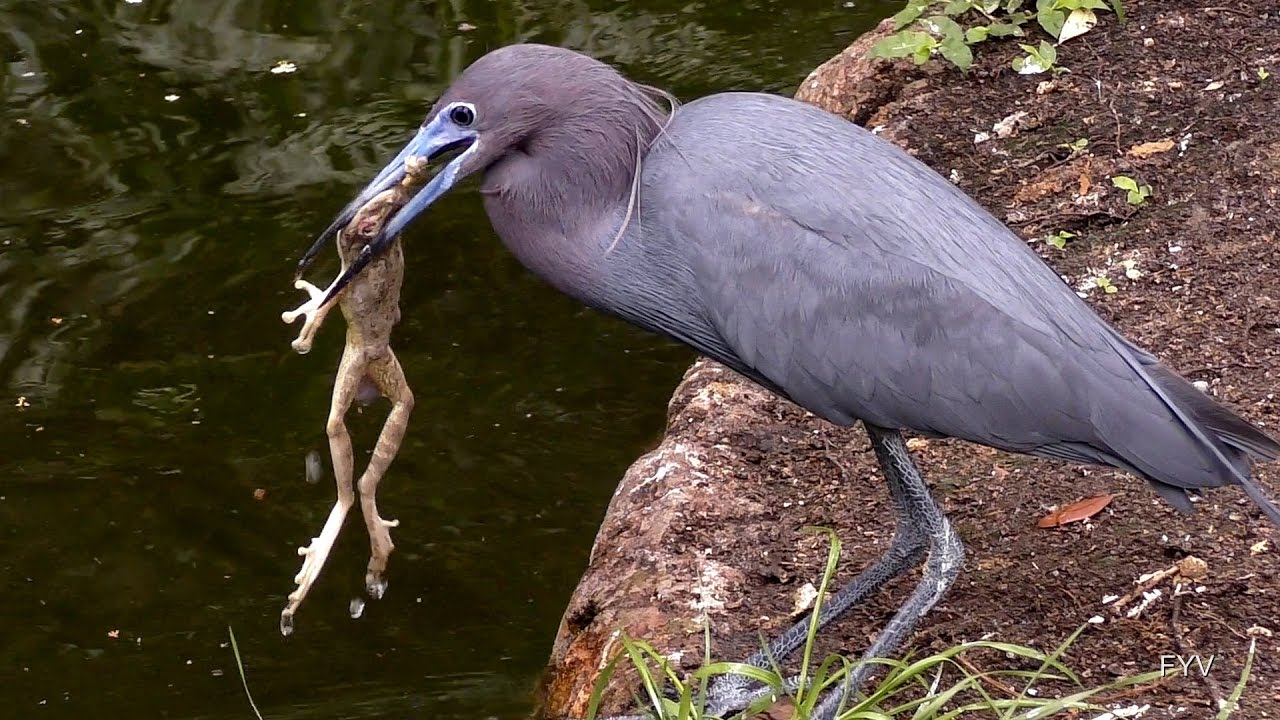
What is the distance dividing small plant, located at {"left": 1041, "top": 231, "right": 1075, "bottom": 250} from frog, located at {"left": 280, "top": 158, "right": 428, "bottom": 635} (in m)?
2.35

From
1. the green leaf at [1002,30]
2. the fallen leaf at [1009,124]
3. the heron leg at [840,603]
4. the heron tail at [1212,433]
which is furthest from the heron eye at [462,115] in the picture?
the green leaf at [1002,30]

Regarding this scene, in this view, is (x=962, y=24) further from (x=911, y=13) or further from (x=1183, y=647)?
(x=1183, y=647)

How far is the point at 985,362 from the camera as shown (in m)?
3.65

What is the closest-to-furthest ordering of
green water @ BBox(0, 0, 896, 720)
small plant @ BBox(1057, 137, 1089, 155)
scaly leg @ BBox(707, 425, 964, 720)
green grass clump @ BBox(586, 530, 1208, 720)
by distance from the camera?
green grass clump @ BBox(586, 530, 1208, 720) → scaly leg @ BBox(707, 425, 964, 720) → green water @ BBox(0, 0, 896, 720) → small plant @ BBox(1057, 137, 1089, 155)

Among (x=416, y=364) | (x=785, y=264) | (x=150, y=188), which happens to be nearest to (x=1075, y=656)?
(x=785, y=264)

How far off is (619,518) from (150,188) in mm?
3635

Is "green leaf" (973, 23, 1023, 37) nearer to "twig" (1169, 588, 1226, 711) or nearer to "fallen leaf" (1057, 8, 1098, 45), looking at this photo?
"fallen leaf" (1057, 8, 1098, 45)

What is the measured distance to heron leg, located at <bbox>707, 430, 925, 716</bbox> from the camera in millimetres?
3881

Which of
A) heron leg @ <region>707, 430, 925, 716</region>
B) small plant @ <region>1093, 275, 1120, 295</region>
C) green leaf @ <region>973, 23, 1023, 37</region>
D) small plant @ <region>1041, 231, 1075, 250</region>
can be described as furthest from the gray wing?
green leaf @ <region>973, 23, 1023, 37</region>

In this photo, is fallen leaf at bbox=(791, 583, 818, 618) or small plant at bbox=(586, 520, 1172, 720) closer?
small plant at bbox=(586, 520, 1172, 720)

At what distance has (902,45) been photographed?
19.8 ft

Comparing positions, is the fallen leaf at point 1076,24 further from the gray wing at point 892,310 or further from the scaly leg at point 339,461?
the scaly leg at point 339,461

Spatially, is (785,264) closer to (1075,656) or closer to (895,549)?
(895,549)

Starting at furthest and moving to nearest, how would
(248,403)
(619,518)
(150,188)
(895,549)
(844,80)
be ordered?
(150,188) → (844,80) → (248,403) → (619,518) → (895,549)
